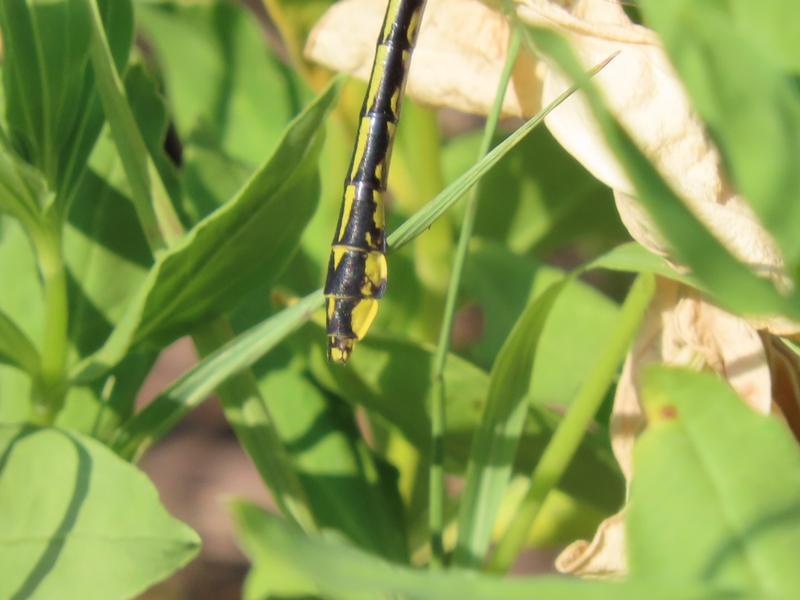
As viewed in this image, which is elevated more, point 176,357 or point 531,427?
point 531,427

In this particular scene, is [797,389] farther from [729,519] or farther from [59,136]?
[59,136]

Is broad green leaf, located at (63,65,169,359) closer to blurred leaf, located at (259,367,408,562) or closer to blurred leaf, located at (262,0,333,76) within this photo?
blurred leaf, located at (259,367,408,562)

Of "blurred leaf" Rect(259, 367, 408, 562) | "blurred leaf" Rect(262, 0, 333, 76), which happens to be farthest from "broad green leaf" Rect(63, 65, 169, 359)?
"blurred leaf" Rect(262, 0, 333, 76)

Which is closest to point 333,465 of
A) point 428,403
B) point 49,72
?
point 428,403

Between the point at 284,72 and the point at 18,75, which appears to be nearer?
the point at 18,75

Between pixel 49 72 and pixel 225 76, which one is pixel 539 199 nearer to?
pixel 225 76

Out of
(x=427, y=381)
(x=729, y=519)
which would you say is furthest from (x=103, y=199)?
(x=729, y=519)

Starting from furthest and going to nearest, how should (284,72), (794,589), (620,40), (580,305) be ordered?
(284,72), (580,305), (620,40), (794,589)

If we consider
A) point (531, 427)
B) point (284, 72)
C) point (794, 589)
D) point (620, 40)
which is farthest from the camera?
point (284, 72)
